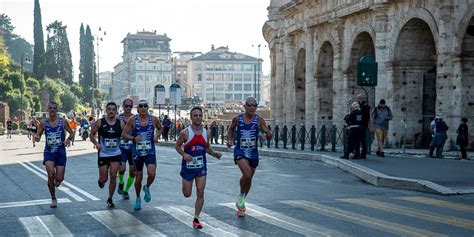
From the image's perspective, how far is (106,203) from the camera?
12266 millimetres

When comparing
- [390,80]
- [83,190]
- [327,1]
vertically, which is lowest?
[83,190]

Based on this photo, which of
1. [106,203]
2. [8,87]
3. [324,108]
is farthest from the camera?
[8,87]

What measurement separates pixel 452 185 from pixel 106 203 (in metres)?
7.06

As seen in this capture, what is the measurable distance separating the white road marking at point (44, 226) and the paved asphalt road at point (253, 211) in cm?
1

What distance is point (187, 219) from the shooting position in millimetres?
10445

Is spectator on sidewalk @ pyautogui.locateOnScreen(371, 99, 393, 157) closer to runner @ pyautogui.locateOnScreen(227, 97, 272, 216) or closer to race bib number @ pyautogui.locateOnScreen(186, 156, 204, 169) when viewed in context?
runner @ pyautogui.locateOnScreen(227, 97, 272, 216)

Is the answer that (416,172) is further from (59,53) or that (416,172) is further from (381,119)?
(59,53)

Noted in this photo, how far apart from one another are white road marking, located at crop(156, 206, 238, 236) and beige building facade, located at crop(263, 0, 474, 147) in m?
15.0

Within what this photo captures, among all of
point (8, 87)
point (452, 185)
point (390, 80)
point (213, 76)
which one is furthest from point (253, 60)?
point (452, 185)

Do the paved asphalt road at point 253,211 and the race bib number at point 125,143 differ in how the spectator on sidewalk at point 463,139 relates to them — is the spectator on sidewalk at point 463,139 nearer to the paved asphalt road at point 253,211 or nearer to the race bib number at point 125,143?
the paved asphalt road at point 253,211

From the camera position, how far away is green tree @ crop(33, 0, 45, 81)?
10738 centimetres

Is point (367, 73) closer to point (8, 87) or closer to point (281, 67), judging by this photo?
point (281, 67)

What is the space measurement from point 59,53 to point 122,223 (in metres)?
110

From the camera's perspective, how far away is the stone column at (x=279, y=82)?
151 ft
